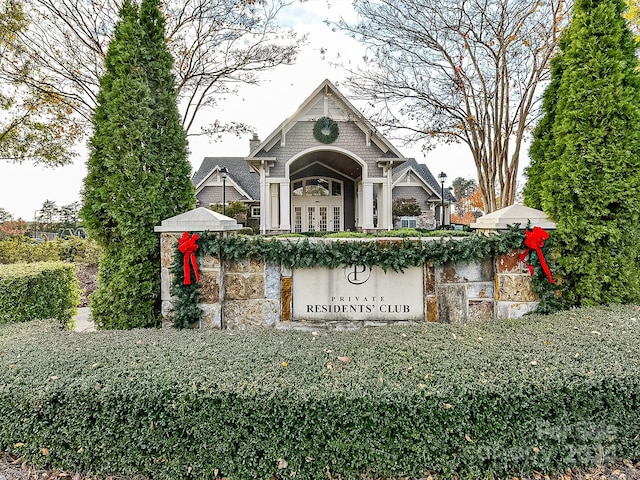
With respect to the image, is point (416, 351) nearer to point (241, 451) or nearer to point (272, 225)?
point (241, 451)

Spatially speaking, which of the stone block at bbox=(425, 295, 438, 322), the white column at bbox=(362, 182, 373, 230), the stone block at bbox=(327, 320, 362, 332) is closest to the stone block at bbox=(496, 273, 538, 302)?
the stone block at bbox=(425, 295, 438, 322)

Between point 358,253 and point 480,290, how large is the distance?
1.27m

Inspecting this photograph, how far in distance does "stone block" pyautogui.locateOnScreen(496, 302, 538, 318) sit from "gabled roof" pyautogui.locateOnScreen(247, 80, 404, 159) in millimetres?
9309

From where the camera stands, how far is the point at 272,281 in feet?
11.3

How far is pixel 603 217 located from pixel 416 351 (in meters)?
2.40

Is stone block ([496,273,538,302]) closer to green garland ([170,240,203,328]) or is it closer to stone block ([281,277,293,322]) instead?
stone block ([281,277,293,322])

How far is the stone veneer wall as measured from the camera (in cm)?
336

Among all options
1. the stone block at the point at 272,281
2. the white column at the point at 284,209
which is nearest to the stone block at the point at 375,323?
the stone block at the point at 272,281

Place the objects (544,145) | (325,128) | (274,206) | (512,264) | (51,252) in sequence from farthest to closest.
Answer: (274,206), (325,128), (51,252), (544,145), (512,264)

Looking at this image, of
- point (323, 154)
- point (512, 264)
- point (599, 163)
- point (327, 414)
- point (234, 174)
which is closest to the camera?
point (327, 414)

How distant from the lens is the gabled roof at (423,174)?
2080 centimetres

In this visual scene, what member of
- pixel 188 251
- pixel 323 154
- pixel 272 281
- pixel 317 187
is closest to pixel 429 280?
pixel 272 281

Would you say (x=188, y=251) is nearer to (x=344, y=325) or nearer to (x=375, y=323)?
(x=344, y=325)

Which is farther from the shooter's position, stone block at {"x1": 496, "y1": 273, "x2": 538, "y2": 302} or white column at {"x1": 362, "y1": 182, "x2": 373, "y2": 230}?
white column at {"x1": 362, "y1": 182, "x2": 373, "y2": 230}
